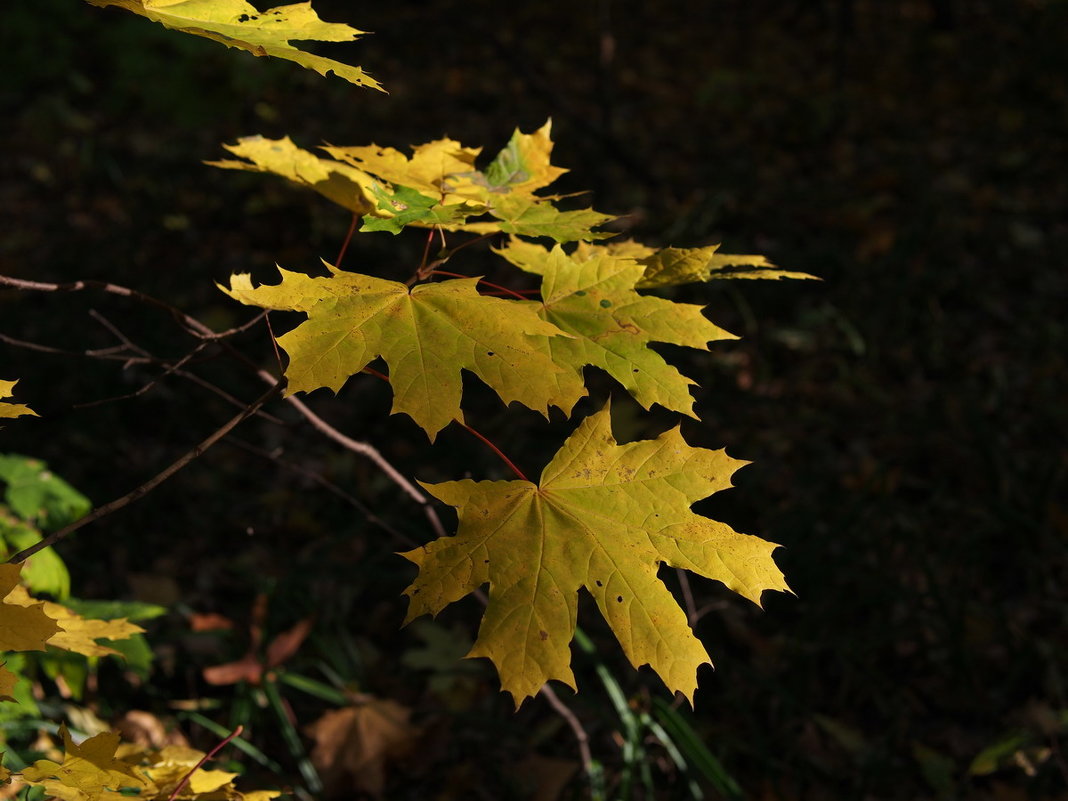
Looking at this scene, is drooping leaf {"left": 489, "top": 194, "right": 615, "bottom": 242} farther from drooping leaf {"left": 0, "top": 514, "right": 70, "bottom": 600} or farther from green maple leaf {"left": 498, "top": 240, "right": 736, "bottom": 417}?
drooping leaf {"left": 0, "top": 514, "right": 70, "bottom": 600}

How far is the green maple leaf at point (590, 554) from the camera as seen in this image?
108cm

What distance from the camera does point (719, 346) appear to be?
13.1 ft

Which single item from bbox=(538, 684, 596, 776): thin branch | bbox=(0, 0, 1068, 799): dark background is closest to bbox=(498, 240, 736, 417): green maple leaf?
bbox=(538, 684, 596, 776): thin branch

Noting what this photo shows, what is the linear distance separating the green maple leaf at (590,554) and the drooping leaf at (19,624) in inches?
15.5

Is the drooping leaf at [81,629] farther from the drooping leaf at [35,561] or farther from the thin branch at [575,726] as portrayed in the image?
the thin branch at [575,726]

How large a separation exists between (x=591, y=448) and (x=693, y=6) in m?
6.92

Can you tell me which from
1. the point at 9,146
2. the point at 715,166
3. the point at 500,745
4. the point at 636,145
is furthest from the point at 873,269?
the point at 9,146

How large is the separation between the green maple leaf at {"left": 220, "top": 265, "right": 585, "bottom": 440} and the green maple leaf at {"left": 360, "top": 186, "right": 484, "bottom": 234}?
79 millimetres

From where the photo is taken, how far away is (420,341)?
1072 millimetres

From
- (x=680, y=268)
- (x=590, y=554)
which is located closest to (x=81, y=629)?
A: (x=590, y=554)

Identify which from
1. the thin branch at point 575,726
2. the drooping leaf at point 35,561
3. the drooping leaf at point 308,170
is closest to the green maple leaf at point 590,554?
the drooping leaf at point 308,170

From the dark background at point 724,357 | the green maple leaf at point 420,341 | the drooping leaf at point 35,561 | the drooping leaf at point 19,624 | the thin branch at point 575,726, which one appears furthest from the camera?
the dark background at point 724,357

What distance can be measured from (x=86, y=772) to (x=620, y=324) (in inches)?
36.1

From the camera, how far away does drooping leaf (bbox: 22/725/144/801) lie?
1099 millimetres
